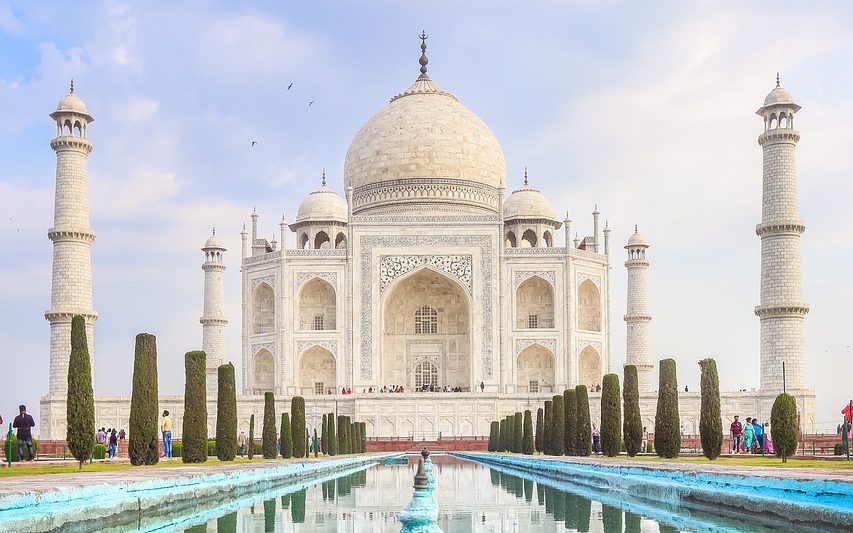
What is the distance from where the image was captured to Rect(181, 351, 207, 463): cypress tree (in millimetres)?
13305

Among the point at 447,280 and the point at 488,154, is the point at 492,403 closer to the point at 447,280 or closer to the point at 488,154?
the point at 447,280

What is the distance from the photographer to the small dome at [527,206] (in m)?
33.8

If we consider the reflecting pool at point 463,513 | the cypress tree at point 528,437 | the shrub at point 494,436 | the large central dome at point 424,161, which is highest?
the large central dome at point 424,161

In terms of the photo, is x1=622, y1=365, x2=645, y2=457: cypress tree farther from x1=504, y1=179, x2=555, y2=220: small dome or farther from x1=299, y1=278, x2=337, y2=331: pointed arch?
x1=504, y1=179, x2=555, y2=220: small dome

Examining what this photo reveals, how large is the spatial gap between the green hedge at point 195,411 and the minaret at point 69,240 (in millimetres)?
12428

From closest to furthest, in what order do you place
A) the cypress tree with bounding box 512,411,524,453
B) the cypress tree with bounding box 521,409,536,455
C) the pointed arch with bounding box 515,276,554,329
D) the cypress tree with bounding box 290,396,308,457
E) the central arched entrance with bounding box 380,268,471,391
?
1. the cypress tree with bounding box 290,396,308,457
2. the cypress tree with bounding box 521,409,536,455
3. the cypress tree with bounding box 512,411,524,453
4. the pointed arch with bounding box 515,276,554,329
5. the central arched entrance with bounding box 380,268,471,391

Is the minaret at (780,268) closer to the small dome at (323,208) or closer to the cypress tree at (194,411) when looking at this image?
the small dome at (323,208)

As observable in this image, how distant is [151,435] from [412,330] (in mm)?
20858

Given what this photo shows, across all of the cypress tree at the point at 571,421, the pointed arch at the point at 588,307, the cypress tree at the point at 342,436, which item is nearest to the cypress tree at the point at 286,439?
the cypress tree at the point at 342,436

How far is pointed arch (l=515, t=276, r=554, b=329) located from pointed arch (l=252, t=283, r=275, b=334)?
701 cm

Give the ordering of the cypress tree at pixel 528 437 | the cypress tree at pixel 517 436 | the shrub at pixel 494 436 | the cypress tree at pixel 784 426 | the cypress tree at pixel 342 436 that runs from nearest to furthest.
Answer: the cypress tree at pixel 784 426 < the cypress tree at pixel 528 437 < the cypress tree at pixel 517 436 < the cypress tree at pixel 342 436 < the shrub at pixel 494 436

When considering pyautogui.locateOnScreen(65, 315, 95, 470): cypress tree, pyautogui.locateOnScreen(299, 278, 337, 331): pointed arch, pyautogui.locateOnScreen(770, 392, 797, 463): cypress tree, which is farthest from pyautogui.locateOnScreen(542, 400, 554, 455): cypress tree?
pyautogui.locateOnScreen(299, 278, 337, 331): pointed arch

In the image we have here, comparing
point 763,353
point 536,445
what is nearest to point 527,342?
point 763,353

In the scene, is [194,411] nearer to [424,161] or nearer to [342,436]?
[342,436]
